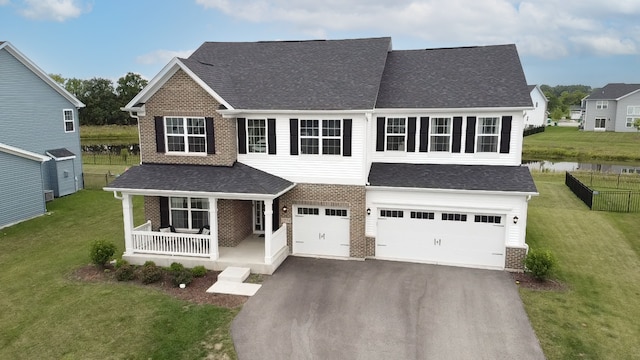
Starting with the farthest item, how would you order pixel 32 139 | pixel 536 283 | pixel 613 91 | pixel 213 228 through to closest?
pixel 613 91
pixel 32 139
pixel 213 228
pixel 536 283

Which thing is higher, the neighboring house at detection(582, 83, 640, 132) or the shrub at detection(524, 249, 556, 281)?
the neighboring house at detection(582, 83, 640, 132)

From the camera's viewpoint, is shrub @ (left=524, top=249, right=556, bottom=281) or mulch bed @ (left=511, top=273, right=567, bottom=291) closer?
mulch bed @ (left=511, top=273, right=567, bottom=291)

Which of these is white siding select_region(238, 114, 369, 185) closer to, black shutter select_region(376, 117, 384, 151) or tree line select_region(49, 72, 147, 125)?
black shutter select_region(376, 117, 384, 151)

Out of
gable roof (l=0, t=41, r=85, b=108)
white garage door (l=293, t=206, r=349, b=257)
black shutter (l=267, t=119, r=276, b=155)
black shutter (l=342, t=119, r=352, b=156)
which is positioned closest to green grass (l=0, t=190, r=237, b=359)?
white garage door (l=293, t=206, r=349, b=257)

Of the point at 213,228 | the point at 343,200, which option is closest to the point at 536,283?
the point at 343,200

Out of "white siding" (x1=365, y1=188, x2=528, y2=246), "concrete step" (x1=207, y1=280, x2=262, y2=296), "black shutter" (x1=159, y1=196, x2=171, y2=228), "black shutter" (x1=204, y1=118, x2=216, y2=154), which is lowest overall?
"concrete step" (x1=207, y1=280, x2=262, y2=296)

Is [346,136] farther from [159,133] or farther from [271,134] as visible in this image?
[159,133]
